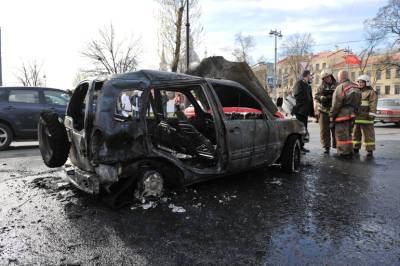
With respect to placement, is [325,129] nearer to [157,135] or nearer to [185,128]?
[185,128]

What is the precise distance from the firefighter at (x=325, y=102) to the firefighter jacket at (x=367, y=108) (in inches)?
26.0

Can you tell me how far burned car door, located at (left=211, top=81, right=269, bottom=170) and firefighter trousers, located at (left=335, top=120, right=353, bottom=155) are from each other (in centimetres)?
275

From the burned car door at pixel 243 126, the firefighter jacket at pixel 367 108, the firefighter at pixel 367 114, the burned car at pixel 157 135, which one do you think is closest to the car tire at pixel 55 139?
the burned car at pixel 157 135

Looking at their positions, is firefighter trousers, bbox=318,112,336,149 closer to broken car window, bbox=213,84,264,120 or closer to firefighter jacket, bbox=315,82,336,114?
firefighter jacket, bbox=315,82,336,114

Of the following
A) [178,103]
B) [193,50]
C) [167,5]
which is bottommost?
[178,103]

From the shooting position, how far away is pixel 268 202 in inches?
172

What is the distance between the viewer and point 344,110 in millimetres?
7387

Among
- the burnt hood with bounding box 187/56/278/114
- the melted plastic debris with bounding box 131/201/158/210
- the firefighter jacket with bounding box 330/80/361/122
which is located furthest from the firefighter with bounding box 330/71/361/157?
the burnt hood with bounding box 187/56/278/114

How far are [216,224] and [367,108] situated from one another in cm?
589

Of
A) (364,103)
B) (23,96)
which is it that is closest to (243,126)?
(364,103)

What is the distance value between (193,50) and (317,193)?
21.0 metres

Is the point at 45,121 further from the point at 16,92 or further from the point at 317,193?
the point at 16,92

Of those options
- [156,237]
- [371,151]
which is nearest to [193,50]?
[371,151]

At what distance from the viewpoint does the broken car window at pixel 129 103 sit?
3.96m
